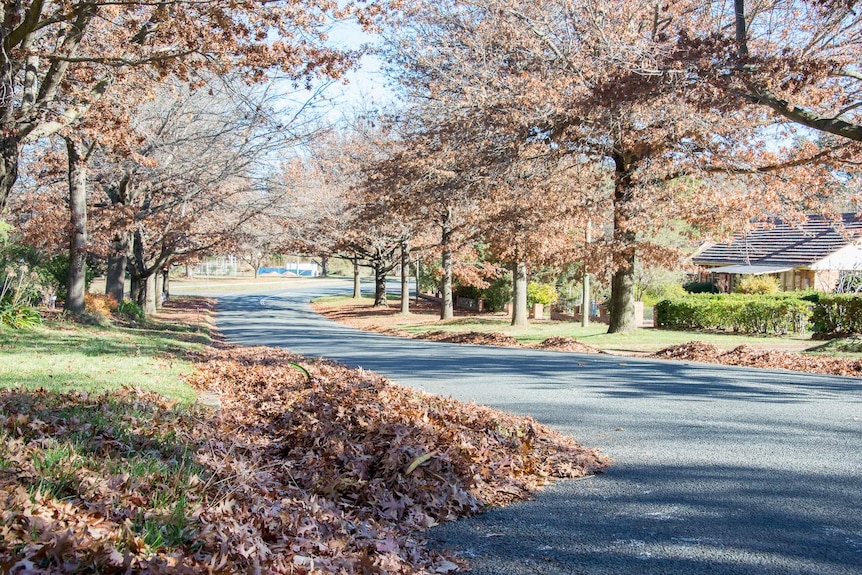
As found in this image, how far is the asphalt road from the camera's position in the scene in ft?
15.4

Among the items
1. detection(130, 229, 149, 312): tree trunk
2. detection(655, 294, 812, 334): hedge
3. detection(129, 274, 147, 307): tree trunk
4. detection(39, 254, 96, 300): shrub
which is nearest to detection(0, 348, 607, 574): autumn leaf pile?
detection(655, 294, 812, 334): hedge

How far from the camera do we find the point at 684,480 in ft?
20.7

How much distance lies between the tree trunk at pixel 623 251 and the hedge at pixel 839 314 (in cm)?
533

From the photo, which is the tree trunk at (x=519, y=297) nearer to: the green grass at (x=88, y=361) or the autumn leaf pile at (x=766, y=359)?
the autumn leaf pile at (x=766, y=359)

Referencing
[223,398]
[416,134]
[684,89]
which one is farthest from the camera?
[416,134]

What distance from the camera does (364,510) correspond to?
543 cm

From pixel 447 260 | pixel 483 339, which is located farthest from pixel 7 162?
pixel 447 260

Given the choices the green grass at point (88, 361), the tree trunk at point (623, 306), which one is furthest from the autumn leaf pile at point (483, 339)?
the green grass at point (88, 361)

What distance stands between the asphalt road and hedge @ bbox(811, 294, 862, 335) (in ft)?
31.2

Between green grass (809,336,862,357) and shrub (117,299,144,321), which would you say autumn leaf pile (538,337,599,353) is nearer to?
green grass (809,336,862,357)

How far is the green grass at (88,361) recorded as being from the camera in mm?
8828

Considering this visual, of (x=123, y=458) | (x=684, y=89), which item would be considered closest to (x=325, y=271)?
(x=684, y=89)

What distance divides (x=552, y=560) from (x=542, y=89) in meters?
14.5

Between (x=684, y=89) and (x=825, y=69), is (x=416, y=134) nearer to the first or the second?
(x=684, y=89)
